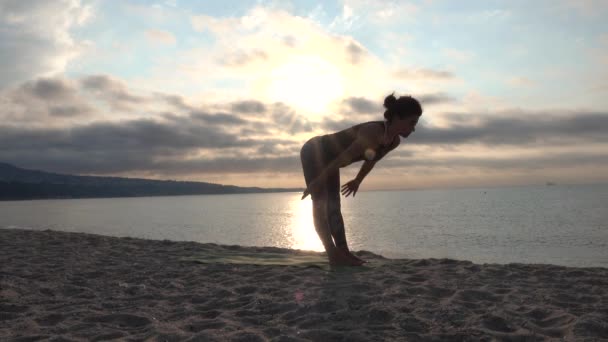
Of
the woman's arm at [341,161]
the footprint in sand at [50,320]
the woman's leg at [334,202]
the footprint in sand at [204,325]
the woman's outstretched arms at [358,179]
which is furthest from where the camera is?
the woman's leg at [334,202]

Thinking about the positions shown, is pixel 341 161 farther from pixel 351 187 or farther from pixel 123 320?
pixel 123 320

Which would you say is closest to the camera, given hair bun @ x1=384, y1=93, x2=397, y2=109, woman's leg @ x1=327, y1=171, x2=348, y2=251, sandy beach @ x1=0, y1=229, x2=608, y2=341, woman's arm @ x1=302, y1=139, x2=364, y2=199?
sandy beach @ x1=0, y1=229, x2=608, y2=341

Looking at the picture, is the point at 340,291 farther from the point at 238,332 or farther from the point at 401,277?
the point at 238,332

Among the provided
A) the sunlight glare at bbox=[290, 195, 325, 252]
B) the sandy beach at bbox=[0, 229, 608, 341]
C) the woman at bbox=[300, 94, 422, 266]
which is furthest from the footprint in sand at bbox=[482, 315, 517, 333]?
the sunlight glare at bbox=[290, 195, 325, 252]

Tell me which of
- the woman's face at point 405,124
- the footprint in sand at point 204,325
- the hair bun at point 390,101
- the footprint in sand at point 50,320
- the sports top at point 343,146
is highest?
the hair bun at point 390,101

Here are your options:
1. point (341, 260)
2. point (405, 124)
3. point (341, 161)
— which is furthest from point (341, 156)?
point (341, 260)

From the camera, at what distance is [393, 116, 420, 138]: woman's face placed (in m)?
5.32

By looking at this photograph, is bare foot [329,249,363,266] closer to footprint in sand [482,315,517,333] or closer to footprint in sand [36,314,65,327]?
footprint in sand [482,315,517,333]

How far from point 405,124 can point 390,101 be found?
35cm

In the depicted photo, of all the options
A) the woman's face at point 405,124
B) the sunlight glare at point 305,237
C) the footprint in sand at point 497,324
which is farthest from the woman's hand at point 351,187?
the sunlight glare at point 305,237

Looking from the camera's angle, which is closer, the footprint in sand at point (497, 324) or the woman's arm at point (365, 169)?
the footprint in sand at point (497, 324)

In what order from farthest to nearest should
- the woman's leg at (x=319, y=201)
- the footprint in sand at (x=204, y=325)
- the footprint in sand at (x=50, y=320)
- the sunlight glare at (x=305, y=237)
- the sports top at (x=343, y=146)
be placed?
the sunlight glare at (x=305, y=237) → the woman's leg at (x=319, y=201) → the sports top at (x=343, y=146) → the footprint in sand at (x=50, y=320) → the footprint in sand at (x=204, y=325)

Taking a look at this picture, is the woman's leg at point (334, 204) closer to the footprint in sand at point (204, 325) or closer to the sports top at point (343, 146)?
the sports top at point (343, 146)

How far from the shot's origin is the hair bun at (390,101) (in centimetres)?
529
